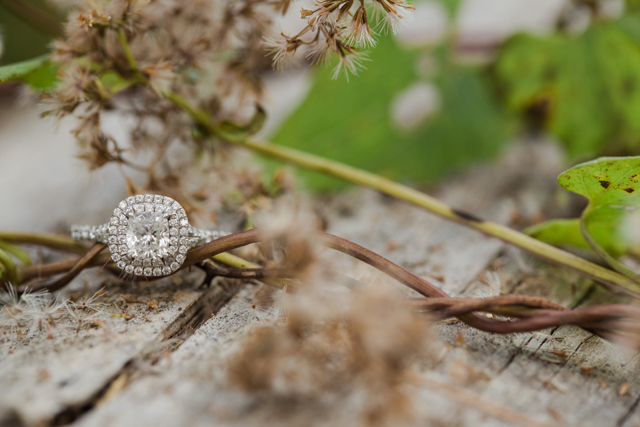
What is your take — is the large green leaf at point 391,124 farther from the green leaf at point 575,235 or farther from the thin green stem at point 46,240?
the thin green stem at point 46,240

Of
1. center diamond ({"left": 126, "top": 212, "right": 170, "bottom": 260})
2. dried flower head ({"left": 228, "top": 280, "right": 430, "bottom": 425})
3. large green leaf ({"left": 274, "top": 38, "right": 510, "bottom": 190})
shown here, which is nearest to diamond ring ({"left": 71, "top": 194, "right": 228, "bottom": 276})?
center diamond ({"left": 126, "top": 212, "right": 170, "bottom": 260})

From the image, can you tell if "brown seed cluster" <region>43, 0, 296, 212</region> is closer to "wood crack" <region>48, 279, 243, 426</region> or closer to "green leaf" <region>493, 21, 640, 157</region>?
"wood crack" <region>48, 279, 243, 426</region>

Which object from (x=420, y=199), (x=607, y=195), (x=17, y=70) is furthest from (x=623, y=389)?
(x=17, y=70)

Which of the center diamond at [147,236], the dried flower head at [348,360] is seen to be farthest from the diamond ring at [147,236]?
the dried flower head at [348,360]

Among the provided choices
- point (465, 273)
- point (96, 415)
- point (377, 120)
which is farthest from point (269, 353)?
point (377, 120)

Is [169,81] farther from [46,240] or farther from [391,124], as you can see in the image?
[391,124]

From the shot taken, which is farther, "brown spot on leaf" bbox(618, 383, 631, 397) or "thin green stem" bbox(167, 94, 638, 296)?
"thin green stem" bbox(167, 94, 638, 296)

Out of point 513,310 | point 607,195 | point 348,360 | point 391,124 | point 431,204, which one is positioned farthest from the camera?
point 391,124

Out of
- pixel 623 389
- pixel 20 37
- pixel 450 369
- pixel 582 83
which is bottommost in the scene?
pixel 623 389
